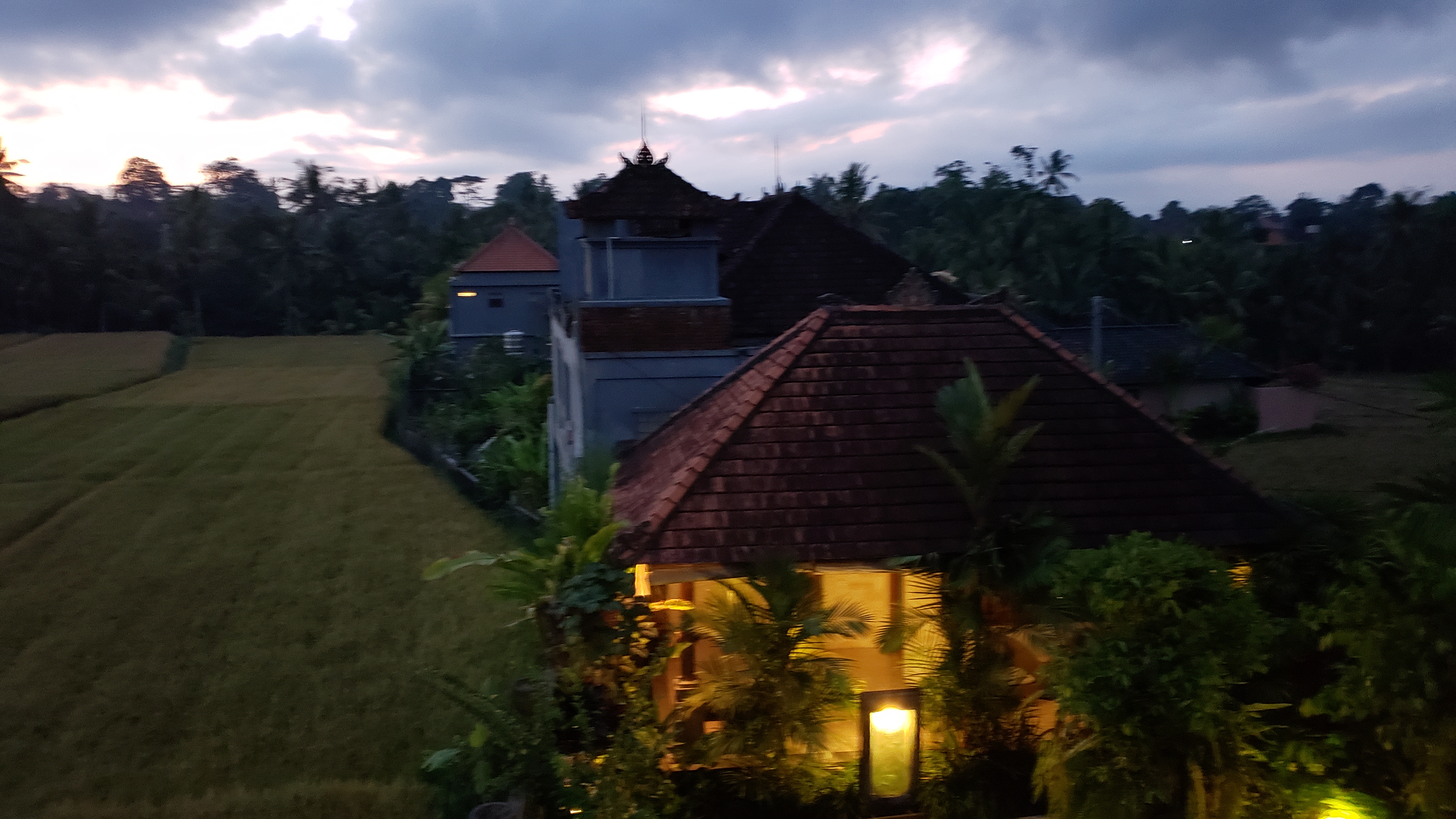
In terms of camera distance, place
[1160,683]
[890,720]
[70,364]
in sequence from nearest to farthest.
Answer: [1160,683], [890,720], [70,364]

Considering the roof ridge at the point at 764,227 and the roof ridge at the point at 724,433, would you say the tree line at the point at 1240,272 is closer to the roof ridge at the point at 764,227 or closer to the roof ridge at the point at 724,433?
the roof ridge at the point at 764,227

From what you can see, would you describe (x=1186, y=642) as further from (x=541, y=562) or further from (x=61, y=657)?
(x=61, y=657)

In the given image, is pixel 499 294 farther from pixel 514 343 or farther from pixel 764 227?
pixel 764 227

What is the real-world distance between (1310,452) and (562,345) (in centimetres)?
2043

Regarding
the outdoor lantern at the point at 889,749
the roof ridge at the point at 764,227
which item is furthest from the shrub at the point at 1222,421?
the outdoor lantern at the point at 889,749

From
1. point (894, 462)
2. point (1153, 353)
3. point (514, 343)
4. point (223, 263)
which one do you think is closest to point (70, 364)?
point (223, 263)

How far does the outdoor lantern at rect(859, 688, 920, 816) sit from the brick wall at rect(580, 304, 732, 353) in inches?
237

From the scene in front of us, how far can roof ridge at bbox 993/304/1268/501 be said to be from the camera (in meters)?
7.66

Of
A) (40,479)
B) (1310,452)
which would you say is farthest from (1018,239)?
(40,479)

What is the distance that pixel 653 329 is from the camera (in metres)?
11.6

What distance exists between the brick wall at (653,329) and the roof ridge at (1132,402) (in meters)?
3.86

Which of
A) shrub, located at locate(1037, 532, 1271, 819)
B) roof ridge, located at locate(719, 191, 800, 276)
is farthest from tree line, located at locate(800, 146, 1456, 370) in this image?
shrub, located at locate(1037, 532, 1271, 819)

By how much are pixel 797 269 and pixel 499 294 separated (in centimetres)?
1988

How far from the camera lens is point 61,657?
43.2 ft
